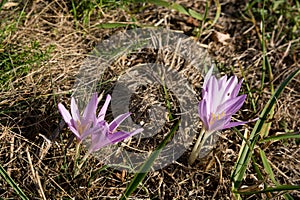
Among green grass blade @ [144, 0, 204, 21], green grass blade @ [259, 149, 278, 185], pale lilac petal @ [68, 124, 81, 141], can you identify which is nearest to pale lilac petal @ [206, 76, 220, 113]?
green grass blade @ [259, 149, 278, 185]

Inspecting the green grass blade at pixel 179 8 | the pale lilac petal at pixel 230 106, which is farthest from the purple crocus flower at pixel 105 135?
the green grass blade at pixel 179 8

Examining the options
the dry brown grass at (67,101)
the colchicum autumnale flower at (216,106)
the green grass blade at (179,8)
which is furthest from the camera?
the green grass blade at (179,8)

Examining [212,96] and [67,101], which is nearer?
[212,96]

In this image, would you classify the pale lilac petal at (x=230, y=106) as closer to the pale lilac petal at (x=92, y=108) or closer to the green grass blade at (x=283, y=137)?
the green grass blade at (x=283, y=137)

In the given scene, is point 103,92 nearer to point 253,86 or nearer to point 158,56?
point 158,56

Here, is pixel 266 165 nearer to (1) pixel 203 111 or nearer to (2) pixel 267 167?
(2) pixel 267 167

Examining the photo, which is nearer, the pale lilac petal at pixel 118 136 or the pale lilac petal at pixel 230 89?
the pale lilac petal at pixel 118 136

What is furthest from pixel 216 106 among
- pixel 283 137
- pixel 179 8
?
pixel 179 8

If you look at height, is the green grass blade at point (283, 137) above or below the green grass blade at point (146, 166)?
below
